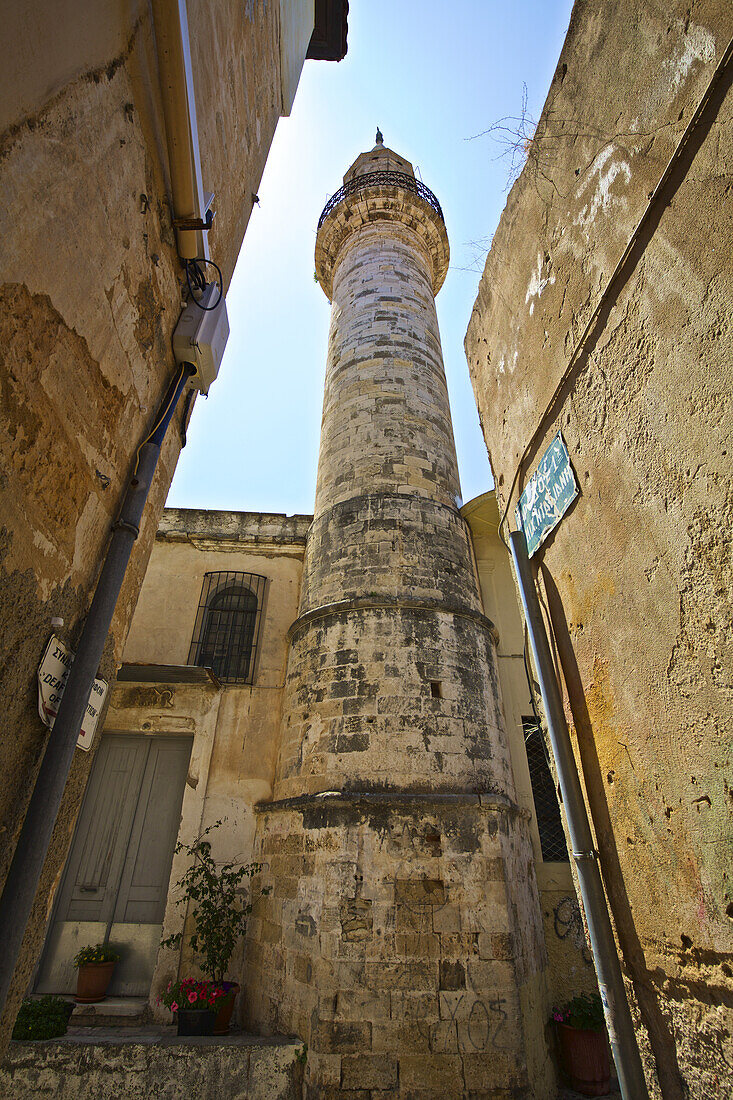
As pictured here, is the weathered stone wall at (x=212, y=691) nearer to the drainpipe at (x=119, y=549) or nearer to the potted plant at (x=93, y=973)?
the potted plant at (x=93, y=973)

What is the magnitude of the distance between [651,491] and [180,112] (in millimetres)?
2578

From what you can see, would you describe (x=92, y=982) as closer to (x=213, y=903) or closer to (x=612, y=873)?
(x=213, y=903)

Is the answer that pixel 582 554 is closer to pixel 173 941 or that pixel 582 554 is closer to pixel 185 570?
pixel 173 941

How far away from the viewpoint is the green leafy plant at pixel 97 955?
224 inches

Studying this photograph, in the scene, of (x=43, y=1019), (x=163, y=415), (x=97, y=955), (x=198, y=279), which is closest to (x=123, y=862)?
(x=97, y=955)

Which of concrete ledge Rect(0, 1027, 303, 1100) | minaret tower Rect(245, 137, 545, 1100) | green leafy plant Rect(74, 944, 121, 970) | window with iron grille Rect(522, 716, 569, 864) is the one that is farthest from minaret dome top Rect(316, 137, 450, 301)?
concrete ledge Rect(0, 1027, 303, 1100)

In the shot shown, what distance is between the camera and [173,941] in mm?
5648

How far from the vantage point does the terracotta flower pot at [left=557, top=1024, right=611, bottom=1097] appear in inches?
191

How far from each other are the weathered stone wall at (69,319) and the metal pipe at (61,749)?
0.16 feet

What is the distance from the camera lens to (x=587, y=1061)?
4.93 meters

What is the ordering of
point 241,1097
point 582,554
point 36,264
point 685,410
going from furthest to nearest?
point 241,1097 < point 582,554 < point 685,410 < point 36,264

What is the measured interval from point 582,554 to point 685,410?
0.74 meters

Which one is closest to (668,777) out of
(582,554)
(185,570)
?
(582,554)

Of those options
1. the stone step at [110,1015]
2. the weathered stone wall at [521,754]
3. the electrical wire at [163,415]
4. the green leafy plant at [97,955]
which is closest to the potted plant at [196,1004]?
the stone step at [110,1015]
